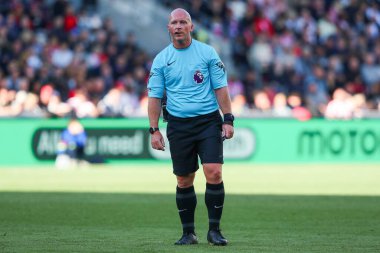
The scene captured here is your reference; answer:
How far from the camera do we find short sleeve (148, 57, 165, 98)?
1050 centimetres

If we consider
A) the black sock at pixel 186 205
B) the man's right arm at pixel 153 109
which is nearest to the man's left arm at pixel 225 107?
the man's right arm at pixel 153 109

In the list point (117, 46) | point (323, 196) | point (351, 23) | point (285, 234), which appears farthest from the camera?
point (351, 23)

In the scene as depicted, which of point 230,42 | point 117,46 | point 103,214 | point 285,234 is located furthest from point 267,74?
point 285,234

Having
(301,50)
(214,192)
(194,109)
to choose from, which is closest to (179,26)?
(194,109)

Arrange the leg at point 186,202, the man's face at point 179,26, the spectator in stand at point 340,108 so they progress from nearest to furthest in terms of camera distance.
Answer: the man's face at point 179,26
the leg at point 186,202
the spectator in stand at point 340,108

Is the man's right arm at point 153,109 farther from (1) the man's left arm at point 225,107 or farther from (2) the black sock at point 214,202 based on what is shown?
(2) the black sock at point 214,202

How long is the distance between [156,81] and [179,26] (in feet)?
2.01

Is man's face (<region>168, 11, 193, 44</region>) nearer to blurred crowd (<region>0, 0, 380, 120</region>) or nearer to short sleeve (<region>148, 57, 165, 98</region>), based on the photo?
short sleeve (<region>148, 57, 165, 98</region>)

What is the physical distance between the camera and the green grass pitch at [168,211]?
10500 mm

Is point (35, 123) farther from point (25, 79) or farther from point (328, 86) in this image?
point (328, 86)

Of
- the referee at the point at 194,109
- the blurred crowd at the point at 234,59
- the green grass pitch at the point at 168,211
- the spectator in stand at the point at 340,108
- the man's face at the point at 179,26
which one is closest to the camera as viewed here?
the man's face at the point at 179,26

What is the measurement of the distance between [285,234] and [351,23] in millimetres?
24648

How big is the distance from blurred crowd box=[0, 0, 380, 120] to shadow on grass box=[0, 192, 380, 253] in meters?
9.77

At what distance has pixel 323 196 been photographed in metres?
17.4
